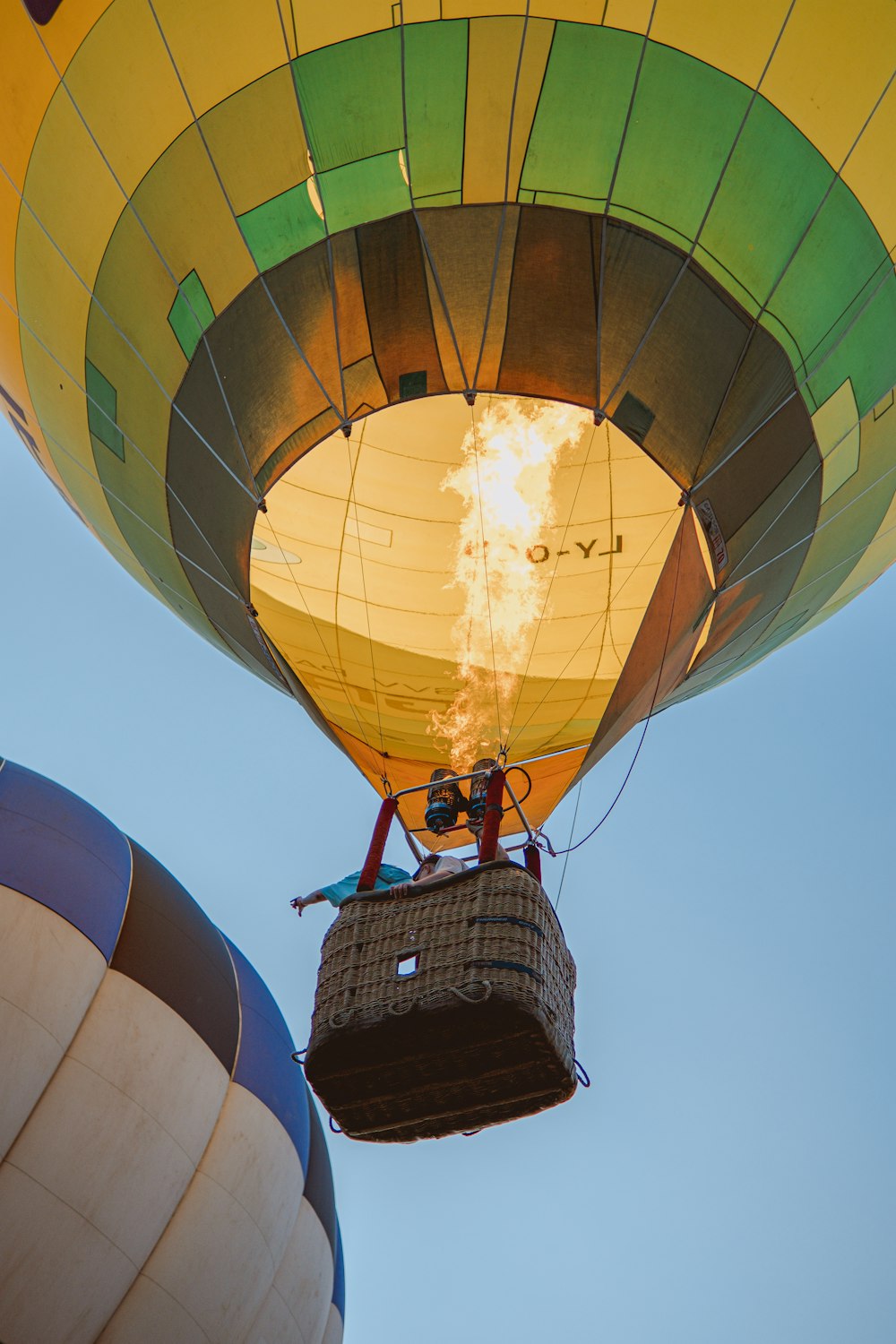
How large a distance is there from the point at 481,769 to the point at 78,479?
73.4 inches

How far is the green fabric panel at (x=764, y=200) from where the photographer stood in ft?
11.6

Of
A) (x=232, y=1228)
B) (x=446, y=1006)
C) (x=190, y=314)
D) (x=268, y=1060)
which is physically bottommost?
(x=446, y=1006)

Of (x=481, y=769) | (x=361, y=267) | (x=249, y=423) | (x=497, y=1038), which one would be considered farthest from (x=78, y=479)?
(x=497, y=1038)

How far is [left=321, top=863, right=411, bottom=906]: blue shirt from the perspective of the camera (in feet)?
11.3

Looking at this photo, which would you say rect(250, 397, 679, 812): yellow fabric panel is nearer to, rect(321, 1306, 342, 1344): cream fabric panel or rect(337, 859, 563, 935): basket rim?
rect(337, 859, 563, 935): basket rim

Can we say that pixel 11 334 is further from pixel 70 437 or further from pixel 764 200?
pixel 764 200

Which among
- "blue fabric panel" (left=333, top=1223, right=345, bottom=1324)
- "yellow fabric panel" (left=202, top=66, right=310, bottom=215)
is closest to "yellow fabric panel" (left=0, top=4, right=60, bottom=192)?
"yellow fabric panel" (left=202, top=66, right=310, bottom=215)

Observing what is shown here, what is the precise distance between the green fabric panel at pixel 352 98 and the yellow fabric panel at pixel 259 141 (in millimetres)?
38

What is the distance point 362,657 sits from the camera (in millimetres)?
4465

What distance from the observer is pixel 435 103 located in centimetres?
350

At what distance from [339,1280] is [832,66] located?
19.6ft

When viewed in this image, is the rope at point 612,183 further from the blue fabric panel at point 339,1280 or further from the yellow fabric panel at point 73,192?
the blue fabric panel at point 339,1280

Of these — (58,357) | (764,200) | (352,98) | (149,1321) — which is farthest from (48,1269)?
(764,200)

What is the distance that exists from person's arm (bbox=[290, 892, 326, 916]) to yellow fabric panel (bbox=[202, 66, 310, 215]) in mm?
1893
